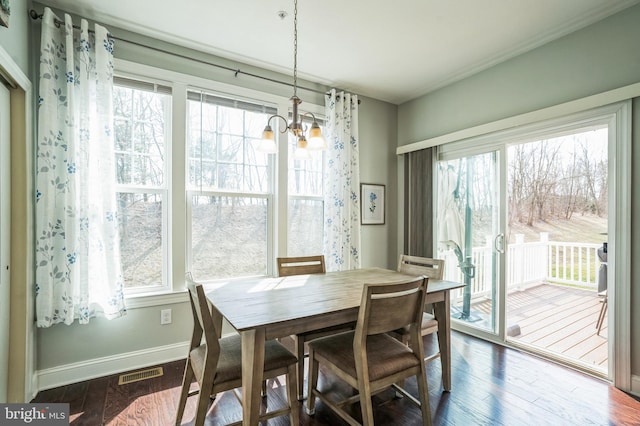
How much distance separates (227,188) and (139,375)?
1.72m

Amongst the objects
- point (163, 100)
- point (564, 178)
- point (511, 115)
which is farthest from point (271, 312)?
point (564, 178)

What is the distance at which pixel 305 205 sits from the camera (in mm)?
3465

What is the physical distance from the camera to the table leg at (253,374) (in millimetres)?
1396

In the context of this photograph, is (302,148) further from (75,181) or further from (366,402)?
(75,181)

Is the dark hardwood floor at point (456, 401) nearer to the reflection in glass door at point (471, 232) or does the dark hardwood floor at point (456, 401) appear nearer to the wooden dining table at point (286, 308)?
the wooden dining table at point (286, 308)

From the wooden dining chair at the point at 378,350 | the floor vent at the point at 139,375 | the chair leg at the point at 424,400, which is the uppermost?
the wooden dining chair at the point at 378,350

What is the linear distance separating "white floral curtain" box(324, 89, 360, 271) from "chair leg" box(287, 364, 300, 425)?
1765 millimetres

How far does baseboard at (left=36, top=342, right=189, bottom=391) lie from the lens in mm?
2227

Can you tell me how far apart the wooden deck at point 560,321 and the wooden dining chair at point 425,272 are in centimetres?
116

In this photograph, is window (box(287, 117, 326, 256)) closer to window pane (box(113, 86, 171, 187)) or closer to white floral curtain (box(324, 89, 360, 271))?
white floral curtain (box(324, 89, 360, 271))

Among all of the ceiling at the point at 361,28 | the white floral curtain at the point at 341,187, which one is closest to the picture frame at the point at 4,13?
the ceiling at the point at 361,28

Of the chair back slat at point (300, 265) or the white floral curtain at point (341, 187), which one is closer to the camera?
the chair back slat at point (300, 265)

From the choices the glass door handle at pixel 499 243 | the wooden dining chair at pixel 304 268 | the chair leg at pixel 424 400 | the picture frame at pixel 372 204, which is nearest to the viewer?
the chair leg at pixel 424 400

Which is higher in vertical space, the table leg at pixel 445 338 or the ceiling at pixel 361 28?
the ceiling at pixel 361 28
